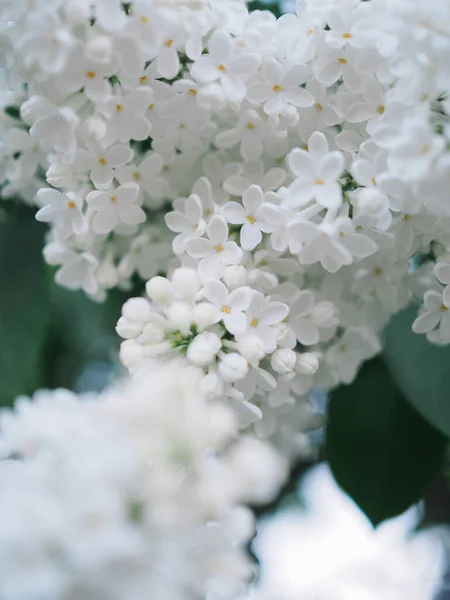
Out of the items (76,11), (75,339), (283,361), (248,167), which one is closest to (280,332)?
(283,361)

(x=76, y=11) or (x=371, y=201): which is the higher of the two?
(x=76, y=11)

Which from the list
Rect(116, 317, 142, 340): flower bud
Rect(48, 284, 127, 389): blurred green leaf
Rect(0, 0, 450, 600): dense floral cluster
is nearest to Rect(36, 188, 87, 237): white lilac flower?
Rect(0, 0, 450, 600): dense floral cluster

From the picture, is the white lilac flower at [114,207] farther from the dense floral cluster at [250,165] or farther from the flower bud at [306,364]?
the flower bud at [306,364]

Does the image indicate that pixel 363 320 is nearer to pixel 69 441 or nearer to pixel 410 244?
pixel 410 244

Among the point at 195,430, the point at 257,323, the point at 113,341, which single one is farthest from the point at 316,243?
the point at 113,341

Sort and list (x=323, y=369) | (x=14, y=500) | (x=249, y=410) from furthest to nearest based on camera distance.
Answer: (x=323, y=369)
(x=249, y=410)
(x=14, y=500)

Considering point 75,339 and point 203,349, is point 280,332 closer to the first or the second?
point 203,349
